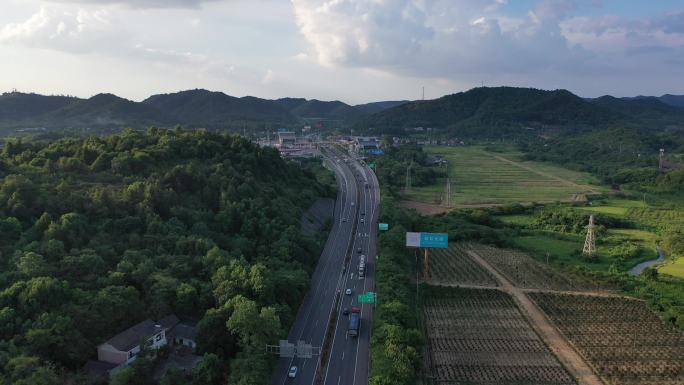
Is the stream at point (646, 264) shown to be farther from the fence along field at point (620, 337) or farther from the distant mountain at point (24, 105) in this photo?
the distant mountain at point (24, 105)

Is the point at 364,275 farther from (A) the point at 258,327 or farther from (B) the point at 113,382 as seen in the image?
(B) the point at 113,382

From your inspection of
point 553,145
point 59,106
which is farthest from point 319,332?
point 59,106

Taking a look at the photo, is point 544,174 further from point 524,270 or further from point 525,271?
point 525,271

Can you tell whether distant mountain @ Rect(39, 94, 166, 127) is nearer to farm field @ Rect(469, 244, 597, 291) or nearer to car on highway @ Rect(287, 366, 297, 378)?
farm field @ Rect(469, 244, 597, 291)

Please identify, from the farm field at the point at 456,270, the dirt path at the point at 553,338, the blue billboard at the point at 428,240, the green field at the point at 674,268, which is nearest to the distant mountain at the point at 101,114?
the farm field at the point at 456,270

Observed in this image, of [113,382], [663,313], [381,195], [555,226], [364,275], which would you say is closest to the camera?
[113,382]

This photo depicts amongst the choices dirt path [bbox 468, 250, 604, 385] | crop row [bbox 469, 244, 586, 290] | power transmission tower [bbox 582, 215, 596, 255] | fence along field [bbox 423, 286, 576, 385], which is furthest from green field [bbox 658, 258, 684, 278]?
fence along field [bbox 423, 286, 576, 385]
